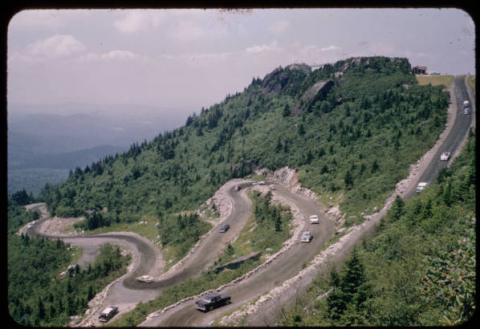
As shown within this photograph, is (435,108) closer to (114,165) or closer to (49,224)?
(49,224)

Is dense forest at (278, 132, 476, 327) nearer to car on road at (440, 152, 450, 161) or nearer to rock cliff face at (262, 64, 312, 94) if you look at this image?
car on road at (440, 152, 450, 161)

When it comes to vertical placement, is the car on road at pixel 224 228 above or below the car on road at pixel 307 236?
below

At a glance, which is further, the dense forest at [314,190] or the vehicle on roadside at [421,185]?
the vehicle on roadside at [421,185]

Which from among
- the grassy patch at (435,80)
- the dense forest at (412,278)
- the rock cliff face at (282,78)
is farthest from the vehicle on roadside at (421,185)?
the rock cliff face at (282,78)

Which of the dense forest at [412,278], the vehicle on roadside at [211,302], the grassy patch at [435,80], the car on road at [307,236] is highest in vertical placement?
the grassy patch at [435,80]

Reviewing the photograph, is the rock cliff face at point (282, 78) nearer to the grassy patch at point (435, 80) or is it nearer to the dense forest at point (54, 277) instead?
the grassy patch at point (435, 80)

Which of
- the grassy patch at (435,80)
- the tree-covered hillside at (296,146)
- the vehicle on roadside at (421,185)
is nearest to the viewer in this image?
the vehicle on roadside at (421,185)

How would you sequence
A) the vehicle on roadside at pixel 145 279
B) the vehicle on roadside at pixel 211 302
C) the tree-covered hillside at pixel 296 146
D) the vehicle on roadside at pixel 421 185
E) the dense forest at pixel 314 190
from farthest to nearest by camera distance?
the tree-covered hillside at pixel 296 146
the vehicle on roadside at pixel 145 279
the vehicle on roadside at pixel 421 185
the vehicle on roadside at pixel 211 302
the dense forest at pixel 314 190

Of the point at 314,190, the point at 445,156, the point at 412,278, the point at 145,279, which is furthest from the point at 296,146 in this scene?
the point at 412,278
